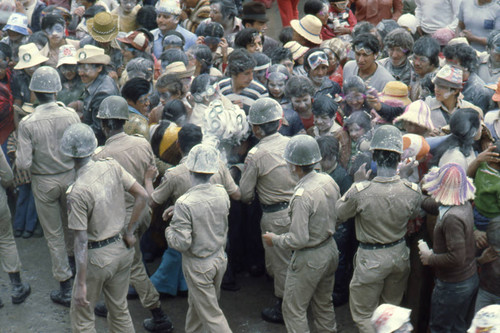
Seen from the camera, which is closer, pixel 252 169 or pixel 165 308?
pixel 252 169

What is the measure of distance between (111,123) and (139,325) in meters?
2.00

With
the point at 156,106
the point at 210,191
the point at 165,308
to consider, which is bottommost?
the point at 165,308

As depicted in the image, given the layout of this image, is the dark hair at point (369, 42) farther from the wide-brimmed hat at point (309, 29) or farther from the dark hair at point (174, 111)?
the dark hair at point (174, 111)

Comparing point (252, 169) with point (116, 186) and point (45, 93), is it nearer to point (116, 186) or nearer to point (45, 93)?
point (116, 186)

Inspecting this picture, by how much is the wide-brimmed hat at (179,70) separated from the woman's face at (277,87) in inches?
34.8

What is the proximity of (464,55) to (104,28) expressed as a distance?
4.63 m

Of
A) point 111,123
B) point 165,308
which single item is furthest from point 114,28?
point 165,308

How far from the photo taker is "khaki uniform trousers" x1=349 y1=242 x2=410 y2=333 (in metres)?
5.86

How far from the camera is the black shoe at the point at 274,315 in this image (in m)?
6.97

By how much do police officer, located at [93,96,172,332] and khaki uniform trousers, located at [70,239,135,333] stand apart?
512 millimetres

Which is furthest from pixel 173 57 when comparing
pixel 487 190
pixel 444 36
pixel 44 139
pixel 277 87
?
pixel 487 190

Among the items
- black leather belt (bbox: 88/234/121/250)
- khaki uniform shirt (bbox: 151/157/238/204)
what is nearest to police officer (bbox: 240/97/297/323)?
khaki uniform shirt (bbox: 151/157/238/204)

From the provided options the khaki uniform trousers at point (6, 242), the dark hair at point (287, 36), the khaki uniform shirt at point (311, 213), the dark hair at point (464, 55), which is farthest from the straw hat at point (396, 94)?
the khaki uniform trousers at point (6, 242)

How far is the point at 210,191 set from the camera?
5918 mm
